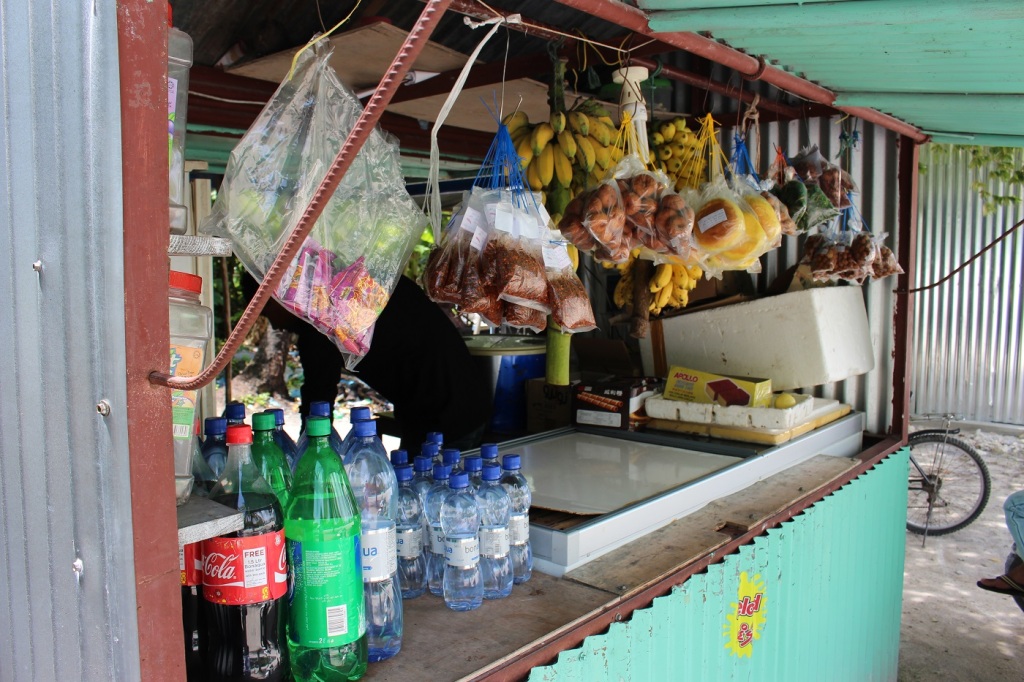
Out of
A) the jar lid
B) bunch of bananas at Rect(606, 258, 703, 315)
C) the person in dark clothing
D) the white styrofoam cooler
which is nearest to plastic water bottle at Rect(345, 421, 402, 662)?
the jar lid

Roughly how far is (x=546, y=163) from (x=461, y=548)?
1353mm

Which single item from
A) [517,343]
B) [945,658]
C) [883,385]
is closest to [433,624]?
[517,343]

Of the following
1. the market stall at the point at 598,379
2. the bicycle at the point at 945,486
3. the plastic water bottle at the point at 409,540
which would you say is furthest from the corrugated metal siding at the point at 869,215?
the plastic water bottle at the point at 409,540

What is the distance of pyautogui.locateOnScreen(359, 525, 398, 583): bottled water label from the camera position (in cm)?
149

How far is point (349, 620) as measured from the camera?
1.34m

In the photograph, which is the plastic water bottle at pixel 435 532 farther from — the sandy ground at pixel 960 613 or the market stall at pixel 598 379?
the sandy ground at pixel 960 613

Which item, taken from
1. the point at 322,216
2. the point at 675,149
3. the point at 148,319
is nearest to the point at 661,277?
the point at 675,149

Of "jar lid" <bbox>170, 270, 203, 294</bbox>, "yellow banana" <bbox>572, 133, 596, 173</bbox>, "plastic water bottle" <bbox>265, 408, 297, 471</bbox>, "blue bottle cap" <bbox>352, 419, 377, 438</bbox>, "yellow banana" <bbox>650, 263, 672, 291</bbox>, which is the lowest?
"plastic water bottle" <bbox>265, 408, 297, 471</bbox>

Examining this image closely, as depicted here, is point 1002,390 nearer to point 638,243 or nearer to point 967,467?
point 967,467

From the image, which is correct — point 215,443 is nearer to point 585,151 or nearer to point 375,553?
point 375,553

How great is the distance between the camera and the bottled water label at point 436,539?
5.72 ft

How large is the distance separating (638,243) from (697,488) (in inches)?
32.6

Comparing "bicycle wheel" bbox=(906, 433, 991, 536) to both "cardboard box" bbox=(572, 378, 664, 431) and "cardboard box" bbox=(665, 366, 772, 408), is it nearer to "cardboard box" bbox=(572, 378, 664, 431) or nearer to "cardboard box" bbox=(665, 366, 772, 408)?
"cardboard box" bbox=(665, 366, 772, 408)

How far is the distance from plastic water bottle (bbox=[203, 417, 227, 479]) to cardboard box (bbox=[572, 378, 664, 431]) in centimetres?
194
